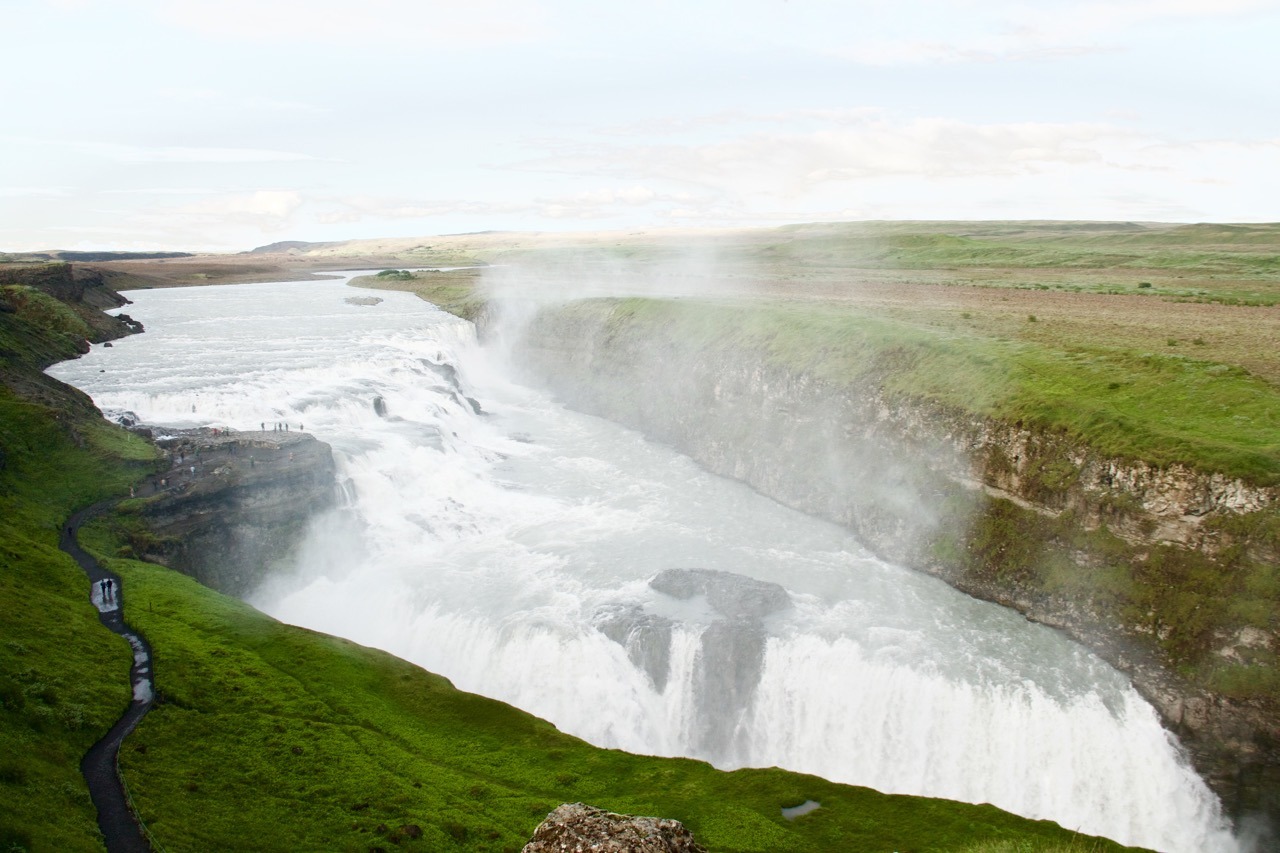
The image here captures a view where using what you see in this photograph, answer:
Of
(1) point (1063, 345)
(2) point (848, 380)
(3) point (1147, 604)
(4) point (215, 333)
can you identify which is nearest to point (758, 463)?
(2) point (848, 380)

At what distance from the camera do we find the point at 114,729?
2070 cm

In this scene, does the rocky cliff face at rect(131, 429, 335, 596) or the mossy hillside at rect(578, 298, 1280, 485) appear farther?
the rocky cliff face at rect(131, 429, 335, 596)

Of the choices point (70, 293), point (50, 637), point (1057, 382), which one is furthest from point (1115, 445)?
point (70, 293)

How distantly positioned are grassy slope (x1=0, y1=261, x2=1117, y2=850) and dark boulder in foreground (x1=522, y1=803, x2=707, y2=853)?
523cm

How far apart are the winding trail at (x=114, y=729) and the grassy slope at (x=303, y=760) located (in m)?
0.30

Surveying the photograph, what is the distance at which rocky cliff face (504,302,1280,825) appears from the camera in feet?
88.7

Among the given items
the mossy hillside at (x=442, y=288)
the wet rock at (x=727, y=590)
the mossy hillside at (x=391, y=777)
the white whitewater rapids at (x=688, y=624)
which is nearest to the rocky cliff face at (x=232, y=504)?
the white whitewater rapids at (x=688, y=624)

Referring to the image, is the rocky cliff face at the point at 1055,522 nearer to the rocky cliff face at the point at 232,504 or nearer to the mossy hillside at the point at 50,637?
the rocky cliff face at the point at 232,504

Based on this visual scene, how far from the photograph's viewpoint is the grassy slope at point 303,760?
1814 cm

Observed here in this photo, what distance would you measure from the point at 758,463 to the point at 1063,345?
62.7ft

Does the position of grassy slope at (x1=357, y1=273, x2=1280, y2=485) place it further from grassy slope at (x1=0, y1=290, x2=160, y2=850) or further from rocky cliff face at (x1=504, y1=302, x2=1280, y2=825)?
grassy slope at (x1=0, y1=290, x2=160, y2=850)

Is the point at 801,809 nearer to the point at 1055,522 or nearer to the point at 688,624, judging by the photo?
the point at 688,624

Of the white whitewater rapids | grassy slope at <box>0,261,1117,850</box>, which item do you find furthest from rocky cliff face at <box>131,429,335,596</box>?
grassy slope at <box>0,261,1117,850</box>

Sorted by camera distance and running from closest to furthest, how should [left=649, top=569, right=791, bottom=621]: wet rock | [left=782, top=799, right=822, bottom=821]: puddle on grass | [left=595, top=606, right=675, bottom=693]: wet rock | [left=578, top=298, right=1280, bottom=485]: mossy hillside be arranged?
[left=782, top=799, right=822, bottom=821]: puddle on grass → [left=578, top=298, right=1280, bottom=485]: mossy hillside → [left=595, top=606, right=675, bottom=693]: wet rock → [left=649, top=569, right=791, bottom=621]: wet rock
